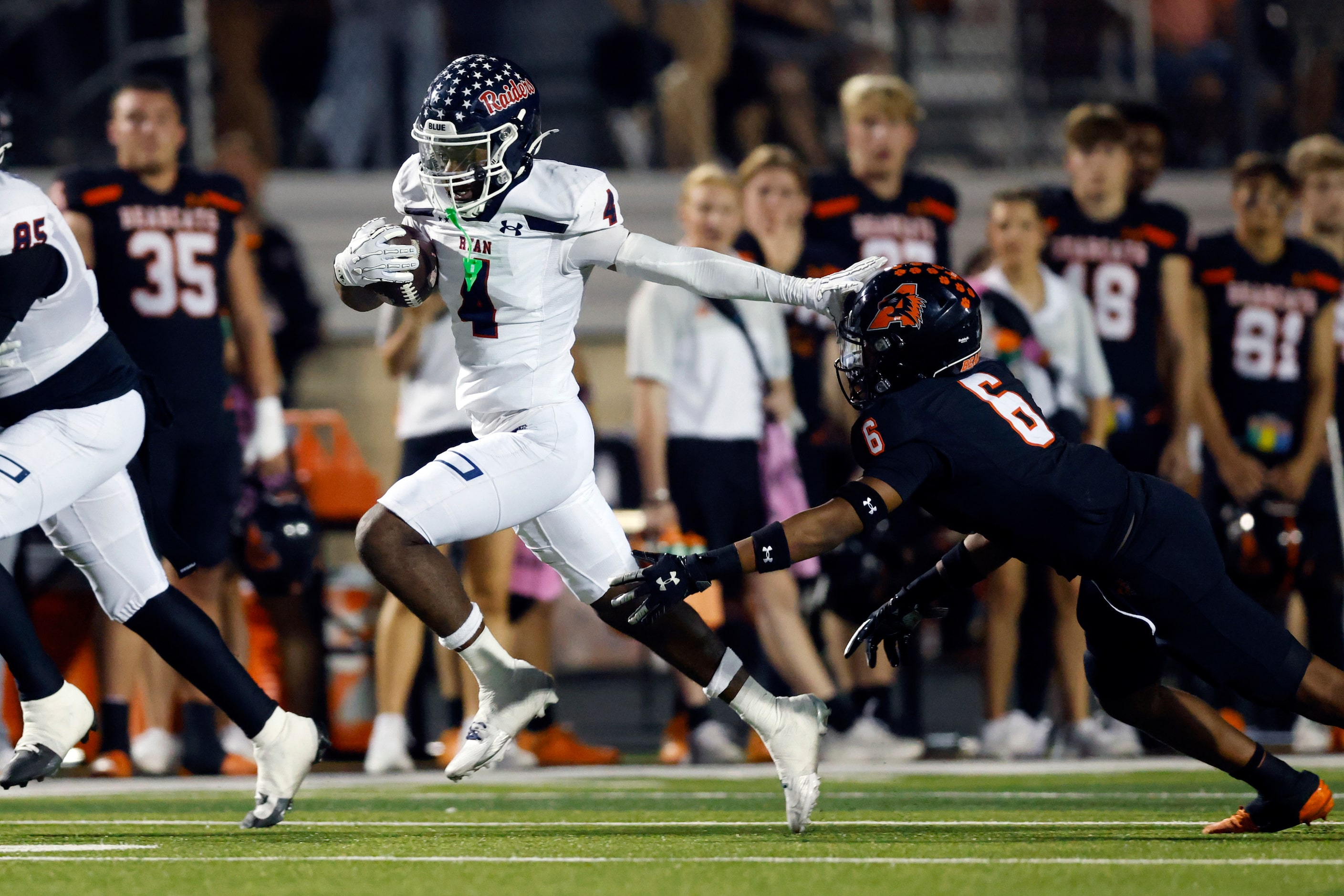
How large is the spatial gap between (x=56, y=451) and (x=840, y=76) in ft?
22.2

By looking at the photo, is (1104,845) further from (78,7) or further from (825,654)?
(78,7)

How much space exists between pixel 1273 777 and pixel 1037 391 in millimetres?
2578

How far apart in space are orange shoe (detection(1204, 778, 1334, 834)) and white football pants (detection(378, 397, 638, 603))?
1.46 metres

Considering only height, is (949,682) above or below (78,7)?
below

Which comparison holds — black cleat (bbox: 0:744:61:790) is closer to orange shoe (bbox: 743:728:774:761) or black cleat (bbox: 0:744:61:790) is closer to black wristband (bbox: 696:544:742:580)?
black wristband (bbox: 696:544:742:580)

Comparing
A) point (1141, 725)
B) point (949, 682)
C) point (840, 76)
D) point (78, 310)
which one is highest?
point (840, 76)

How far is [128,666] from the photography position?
21.9 feet

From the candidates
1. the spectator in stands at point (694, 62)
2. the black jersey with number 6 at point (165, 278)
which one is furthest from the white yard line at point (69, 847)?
the spectator in stands at point (694, 62)

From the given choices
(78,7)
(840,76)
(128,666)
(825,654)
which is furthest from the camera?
(840,76)

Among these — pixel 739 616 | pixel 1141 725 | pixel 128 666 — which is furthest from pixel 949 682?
pixel 1141 725

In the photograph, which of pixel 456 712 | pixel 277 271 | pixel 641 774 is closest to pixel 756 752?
pixel 641 774

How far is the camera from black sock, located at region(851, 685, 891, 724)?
23.4 ft

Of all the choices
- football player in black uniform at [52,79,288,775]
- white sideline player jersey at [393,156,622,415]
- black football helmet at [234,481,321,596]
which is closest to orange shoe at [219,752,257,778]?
football player in black uniform at [52,79,288,775]

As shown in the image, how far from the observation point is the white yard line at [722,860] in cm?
404
